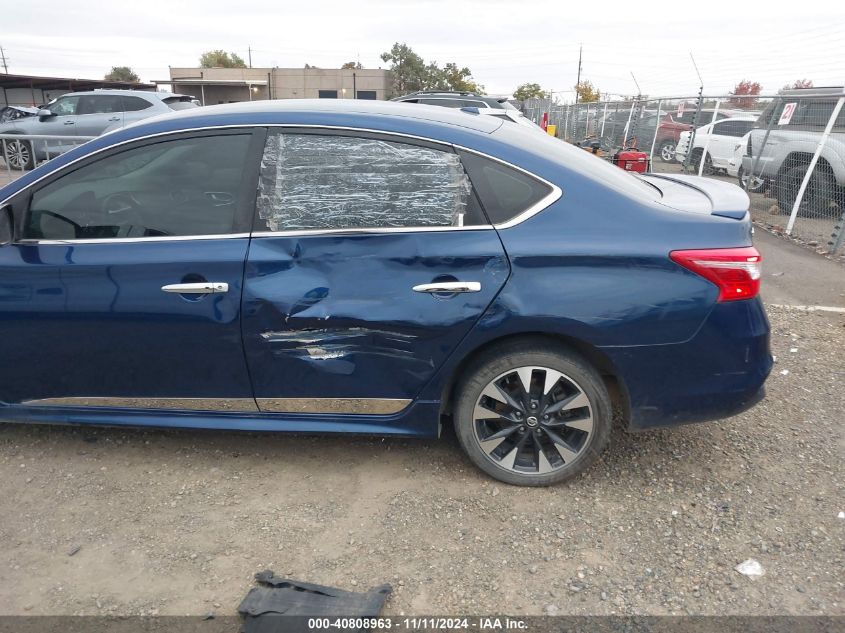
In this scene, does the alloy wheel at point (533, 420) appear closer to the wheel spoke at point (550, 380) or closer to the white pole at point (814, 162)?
the wheel spoke at point (550, 380)

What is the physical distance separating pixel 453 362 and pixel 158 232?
1502 mm

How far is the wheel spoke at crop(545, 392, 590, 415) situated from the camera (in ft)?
9.18

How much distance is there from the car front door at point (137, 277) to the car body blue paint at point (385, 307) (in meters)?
0.01

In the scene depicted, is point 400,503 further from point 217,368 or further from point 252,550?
point 217,368

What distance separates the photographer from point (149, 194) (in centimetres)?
294

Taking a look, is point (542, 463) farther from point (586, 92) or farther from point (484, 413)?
point (586, 92)

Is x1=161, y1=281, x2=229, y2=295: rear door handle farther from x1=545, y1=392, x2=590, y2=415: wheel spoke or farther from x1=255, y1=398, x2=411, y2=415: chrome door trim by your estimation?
x1=545, y1=392, x2=590, y2=415: wheel spoke

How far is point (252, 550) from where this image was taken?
2598mm

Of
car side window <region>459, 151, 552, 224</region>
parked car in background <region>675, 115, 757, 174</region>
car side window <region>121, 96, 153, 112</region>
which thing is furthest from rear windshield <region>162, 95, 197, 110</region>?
car side window <region>459, 151, 552, 224</region>

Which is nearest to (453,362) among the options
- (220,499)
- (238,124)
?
(220,499)

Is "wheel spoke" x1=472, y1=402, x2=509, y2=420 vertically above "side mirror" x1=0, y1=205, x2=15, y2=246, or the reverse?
"side mirror" x1=0, y1=205, x2=15, y2=246

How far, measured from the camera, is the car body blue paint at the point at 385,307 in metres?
2.66

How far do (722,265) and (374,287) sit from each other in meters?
1.50

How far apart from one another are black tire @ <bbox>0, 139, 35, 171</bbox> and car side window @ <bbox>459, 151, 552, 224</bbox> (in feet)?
26.4
